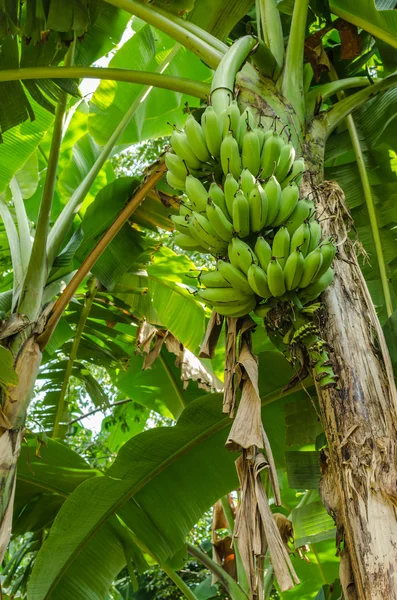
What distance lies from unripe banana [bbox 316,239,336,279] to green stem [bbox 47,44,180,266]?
116 centimetres

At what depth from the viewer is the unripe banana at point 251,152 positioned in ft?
4.43

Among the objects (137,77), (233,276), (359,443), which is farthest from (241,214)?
(137,77)

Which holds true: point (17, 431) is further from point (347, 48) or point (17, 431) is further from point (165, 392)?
point (347, 48)

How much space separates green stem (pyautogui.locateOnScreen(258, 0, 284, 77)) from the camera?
65.8 inches

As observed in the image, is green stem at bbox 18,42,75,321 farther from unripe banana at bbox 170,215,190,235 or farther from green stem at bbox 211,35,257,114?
green stem at bbox 211,35,257,114

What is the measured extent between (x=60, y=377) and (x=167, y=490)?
3.71 feet

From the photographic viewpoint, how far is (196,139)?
143cm

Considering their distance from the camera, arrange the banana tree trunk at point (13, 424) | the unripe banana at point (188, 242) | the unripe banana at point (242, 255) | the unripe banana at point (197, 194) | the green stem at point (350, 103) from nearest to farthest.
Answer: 1. the unripe banana at point (242, 255)
2. the unripe banana at point (197, 194)
3. the unripe banana at point (188, 242)
4. the banana tree trunk at point (13, 424)
5. the green stem at point (350, 103)

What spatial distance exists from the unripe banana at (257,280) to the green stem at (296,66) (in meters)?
0.56

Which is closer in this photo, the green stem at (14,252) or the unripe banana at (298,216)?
the unripe banana at (298,216)

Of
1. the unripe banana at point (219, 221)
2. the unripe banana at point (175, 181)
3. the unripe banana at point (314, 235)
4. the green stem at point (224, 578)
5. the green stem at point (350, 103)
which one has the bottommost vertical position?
the green stem at point (224, 578)

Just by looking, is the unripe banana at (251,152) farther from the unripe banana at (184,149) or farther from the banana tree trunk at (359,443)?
the banana tree trunk at (359,443)

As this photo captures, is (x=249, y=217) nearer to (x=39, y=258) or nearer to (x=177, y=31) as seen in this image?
(x=177, y=31)

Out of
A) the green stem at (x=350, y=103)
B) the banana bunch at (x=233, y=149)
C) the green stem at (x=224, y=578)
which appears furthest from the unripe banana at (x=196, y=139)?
the green stem at (x=224, y=578)
